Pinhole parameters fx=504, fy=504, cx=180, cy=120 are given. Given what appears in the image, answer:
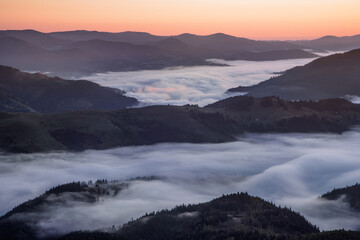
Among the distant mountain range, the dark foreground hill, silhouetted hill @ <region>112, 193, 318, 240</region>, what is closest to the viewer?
the distant mountain range

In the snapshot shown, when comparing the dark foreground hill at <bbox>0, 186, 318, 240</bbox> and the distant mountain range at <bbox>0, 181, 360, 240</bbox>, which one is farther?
the dark foreground hill at <bbox>0, 186, 318, 240</bbox>

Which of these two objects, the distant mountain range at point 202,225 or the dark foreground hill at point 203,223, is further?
the dark foreground hill at point 203,223

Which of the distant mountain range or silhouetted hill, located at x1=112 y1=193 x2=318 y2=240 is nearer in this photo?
the distant mountain range

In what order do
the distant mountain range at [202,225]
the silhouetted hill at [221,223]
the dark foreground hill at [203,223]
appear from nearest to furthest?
the distant mountain range at [202,225] < the dark foreground hill at [203,223] < the silhouetted hill at [221,223]

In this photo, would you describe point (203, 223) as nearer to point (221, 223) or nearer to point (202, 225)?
point (202, 225)

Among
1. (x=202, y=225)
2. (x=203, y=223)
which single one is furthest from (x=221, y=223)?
(x=202, y=225)

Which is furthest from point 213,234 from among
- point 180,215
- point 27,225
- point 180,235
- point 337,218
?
point 27,225

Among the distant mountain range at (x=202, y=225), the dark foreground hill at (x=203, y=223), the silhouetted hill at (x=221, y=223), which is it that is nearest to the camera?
the distant mountain range at (x=202, y=225)

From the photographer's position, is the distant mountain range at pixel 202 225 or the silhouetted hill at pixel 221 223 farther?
the silhouetted hill at pixel 221 223

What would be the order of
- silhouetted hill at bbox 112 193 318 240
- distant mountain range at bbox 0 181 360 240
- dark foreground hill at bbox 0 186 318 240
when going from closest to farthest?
distant mountain range at bbox 0 181 360 240
dark foreground hill at bbox 0 186 318 240
silhouetted hill at bbox 112 193 318 240

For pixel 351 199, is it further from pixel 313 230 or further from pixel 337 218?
pixel 313 230

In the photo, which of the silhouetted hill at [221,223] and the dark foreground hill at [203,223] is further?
the silhouetted hill at [221,223]
